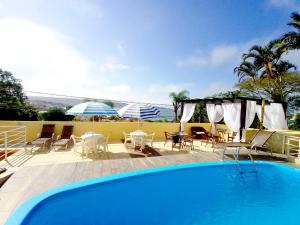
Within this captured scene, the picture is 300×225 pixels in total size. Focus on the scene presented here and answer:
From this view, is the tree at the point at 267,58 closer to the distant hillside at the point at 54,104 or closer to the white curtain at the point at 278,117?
the white curtain at the point at 278,117

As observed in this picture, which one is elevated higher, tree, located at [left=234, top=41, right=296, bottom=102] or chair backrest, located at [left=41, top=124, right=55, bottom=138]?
tree, located at [left=234, top=41, right=296, bottom=102]

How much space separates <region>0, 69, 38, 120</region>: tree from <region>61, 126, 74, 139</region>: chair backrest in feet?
40.4

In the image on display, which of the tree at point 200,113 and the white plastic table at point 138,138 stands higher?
the tree at point 200,113

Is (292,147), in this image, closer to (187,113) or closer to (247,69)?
(187,113)

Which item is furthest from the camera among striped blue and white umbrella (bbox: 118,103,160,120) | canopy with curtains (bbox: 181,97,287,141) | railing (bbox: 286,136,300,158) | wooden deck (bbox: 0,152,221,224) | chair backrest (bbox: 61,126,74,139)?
chair backrest (bbox: 61,126,74,139)

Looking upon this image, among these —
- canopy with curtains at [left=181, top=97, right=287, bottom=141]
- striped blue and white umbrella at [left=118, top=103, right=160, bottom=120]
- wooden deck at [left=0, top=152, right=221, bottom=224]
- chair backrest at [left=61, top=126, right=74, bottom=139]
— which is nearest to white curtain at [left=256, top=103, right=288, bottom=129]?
canopy with curtains at [left=181, top=97, right=287, bottom=141]

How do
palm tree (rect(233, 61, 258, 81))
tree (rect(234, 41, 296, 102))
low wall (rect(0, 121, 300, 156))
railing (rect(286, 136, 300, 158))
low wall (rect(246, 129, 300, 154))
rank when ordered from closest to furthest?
railing (rect(286, 136, 300, 158)) < low wall (rect(246, 129, 300, 154)) < low wall (rect(0, 121, 300, 156)) < tree (rect(234, 41, 296, 102)) < palm tree (rect(233, 61, 258, 81))

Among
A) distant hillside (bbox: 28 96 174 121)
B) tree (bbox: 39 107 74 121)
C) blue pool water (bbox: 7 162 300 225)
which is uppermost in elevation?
distant hillside (bbox: 28 96 174 121)

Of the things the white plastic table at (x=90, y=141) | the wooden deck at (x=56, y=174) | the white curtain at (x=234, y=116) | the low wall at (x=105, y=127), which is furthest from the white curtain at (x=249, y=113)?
the white plastic table at (x=90, y=141)

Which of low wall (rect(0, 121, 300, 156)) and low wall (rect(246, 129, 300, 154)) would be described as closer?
low wall (rect(246, 129, 300, 154))

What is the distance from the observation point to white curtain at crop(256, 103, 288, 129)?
1160cm

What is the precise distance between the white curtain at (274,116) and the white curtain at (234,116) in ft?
8.33

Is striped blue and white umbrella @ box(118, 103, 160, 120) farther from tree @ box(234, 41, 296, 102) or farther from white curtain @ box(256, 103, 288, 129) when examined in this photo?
tree @ box(234, 41, 296, 102)

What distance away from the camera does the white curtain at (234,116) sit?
961 centimetres
